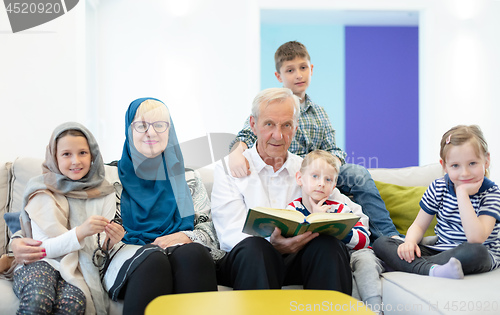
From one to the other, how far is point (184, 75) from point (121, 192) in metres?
3.10

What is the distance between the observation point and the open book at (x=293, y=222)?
1.64 metres

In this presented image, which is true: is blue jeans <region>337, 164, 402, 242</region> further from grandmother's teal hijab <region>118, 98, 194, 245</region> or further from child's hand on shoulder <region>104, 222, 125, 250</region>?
child's hand on shoulder <region>104, 222, 125, 250</region>

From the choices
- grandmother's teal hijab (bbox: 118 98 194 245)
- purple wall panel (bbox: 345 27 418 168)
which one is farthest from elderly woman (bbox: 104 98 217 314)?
purple wall panel (bbox: 345 27 418 168)

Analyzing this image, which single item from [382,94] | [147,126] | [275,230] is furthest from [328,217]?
[382,94]

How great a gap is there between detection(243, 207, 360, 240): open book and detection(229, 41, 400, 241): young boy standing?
0.43 metres

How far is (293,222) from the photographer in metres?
1.67

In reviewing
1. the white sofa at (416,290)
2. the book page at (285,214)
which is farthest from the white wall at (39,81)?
the book page at (285,214)

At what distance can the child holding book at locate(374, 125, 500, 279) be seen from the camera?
1849 mm

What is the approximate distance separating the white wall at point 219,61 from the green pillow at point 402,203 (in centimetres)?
267

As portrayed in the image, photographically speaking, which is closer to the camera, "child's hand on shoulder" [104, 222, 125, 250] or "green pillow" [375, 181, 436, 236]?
"child's hand on shoulder" [104, 222, 125, 250]

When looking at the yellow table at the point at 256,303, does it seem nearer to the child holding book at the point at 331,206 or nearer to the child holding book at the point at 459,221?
the child holding book at the point at 331,206

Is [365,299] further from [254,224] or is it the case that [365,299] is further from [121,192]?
[121,192]

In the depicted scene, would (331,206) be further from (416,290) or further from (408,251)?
(416,290)

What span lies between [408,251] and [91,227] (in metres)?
1.26
